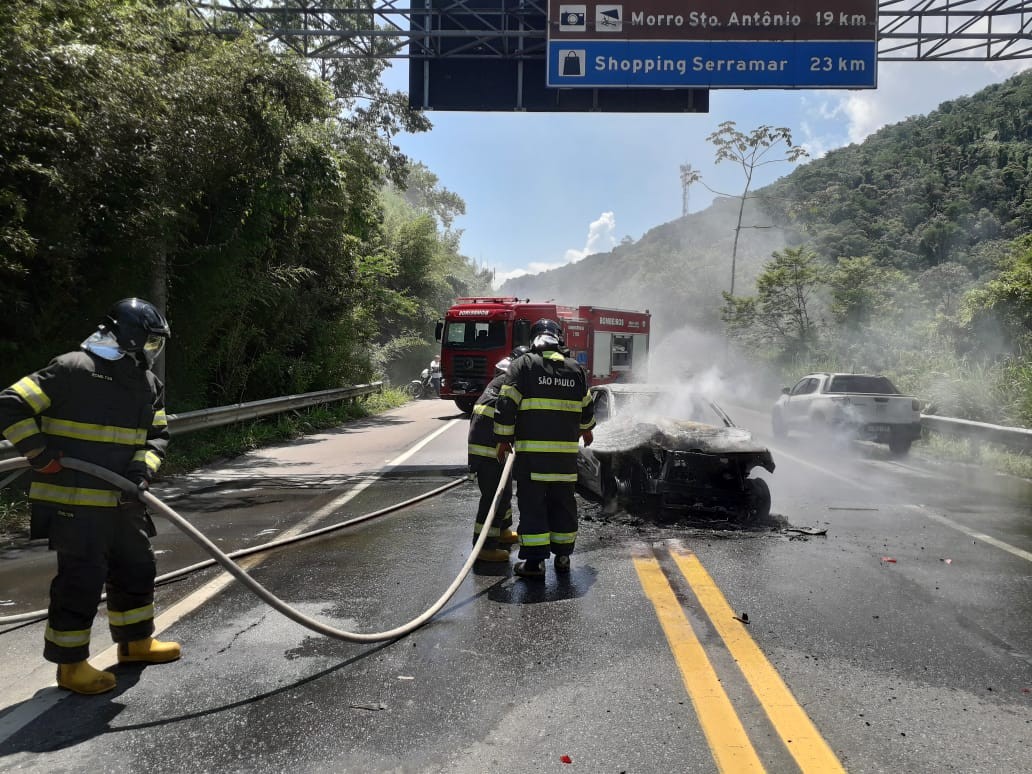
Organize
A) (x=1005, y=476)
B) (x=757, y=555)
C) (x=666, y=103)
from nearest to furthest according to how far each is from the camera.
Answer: (x=757, y=555)
(x=1005, y=476)
(x=666, y=103)

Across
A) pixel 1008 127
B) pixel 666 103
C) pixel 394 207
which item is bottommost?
pixel 666 103

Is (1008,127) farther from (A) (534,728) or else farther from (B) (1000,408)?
(A) (534,728)

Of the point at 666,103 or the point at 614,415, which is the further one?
the point at 666,103

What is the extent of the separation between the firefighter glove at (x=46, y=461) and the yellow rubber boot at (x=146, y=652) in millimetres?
924

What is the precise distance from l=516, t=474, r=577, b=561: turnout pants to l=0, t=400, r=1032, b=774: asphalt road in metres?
0.23

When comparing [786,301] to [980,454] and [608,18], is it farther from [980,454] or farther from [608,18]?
[608,18]

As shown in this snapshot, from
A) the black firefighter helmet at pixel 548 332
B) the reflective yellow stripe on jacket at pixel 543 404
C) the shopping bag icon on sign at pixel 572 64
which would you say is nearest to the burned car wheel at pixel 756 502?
the reflective yellow stripe on jacket at pixel 543 404

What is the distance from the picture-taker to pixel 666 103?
44.5 feet

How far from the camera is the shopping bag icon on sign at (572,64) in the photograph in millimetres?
12898

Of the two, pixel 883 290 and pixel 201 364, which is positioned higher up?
pixel 883 290

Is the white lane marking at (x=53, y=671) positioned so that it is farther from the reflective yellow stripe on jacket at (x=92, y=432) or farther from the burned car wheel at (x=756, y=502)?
the burned car wheel at (x=756, y=502)

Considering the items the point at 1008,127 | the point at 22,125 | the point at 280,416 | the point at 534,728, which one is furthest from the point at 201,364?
the point at 1008,127

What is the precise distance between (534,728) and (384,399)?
22029 millimetres

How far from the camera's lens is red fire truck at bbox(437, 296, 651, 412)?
64.3ft
